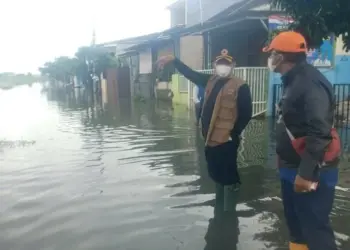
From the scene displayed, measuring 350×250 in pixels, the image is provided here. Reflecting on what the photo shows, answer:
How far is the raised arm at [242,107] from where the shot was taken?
4.50 metres

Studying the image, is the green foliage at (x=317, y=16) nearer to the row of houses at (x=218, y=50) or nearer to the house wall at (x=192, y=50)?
the row of houses at (x=218, y=50)

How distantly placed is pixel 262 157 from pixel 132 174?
2.45 meters

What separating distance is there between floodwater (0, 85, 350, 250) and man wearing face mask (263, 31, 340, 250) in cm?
121

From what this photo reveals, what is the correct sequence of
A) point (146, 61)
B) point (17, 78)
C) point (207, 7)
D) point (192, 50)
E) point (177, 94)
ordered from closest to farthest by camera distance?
point (177, 94) → point (192, 50) → point (207, 7) → point (146, 61) → point (17, 78)

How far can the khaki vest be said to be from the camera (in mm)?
4480

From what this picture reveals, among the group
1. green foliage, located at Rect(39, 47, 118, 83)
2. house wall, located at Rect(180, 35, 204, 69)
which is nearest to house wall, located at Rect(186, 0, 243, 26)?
house wall, located at Rect(180, 35, 204, 69)

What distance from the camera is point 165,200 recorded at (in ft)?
17.5

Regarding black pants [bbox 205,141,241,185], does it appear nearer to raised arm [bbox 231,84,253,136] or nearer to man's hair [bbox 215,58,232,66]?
raised arm [bbox 231,84,253,136]

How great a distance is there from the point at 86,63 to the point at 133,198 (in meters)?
31.5

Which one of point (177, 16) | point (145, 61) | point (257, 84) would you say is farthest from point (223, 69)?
point (177, 16)

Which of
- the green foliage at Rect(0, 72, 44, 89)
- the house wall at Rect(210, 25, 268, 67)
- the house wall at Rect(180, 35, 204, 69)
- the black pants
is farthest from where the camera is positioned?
the green foliage at Rect(0, 72, 44, 89)

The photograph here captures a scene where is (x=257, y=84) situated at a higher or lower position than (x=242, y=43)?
lower

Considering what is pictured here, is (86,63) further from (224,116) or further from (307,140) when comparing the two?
(307,140)

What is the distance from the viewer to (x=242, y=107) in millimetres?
4523
